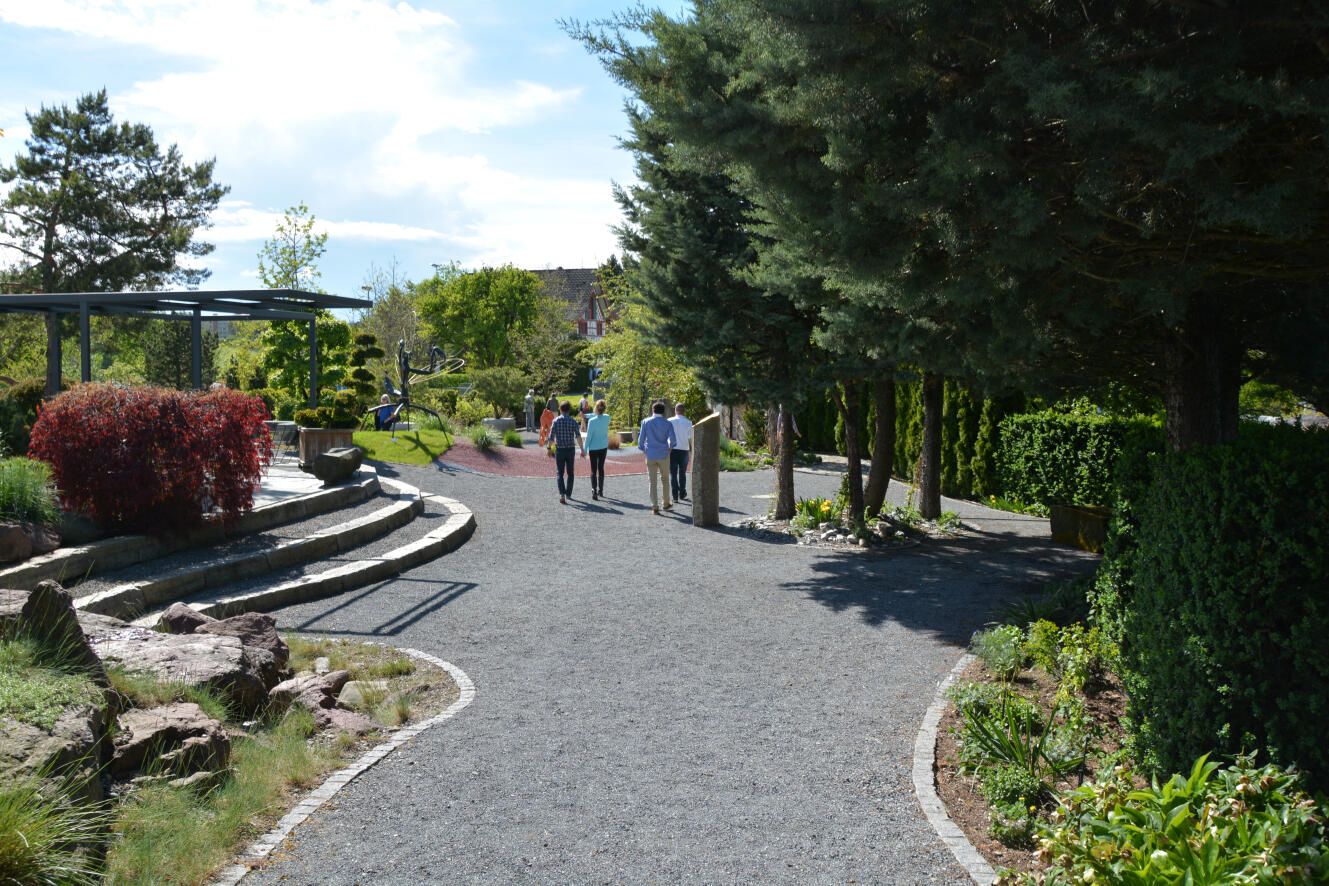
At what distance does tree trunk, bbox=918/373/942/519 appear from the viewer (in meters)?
12.3

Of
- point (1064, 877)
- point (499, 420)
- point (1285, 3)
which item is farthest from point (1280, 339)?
point (499, 420)

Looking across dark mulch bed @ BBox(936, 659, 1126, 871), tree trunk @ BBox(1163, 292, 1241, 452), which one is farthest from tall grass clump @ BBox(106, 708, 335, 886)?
tree trunk @ BBox(1163, 292, 1241, 452)

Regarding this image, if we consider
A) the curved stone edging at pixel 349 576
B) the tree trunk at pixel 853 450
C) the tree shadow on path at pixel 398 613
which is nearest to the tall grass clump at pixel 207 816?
the tree shadow on path at pixel 398 613

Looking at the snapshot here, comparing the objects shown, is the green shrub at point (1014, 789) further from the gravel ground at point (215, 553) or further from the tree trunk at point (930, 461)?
the tree trunk at point (930, 461)

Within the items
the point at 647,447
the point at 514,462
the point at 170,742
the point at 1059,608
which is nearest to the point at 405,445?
the point at 514,462

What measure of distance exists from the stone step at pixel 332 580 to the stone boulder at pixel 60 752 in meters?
2.79

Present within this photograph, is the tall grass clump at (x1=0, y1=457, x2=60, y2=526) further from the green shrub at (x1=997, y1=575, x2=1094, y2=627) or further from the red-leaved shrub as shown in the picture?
the green shrub at (x1=997, y1=575, x2=1094, y2=627)

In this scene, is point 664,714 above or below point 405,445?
below

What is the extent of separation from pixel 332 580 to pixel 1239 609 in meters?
7.36

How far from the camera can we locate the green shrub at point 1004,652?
5.74m

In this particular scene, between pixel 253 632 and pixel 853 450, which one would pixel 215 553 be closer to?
pixel 253 632

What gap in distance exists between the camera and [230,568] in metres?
8.43

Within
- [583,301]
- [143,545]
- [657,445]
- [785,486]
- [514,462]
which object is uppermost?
[583,301]

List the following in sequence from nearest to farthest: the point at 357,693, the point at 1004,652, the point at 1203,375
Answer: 1. the point at 357,693
2. the point at 1004,652
3. the point at 1203,375
